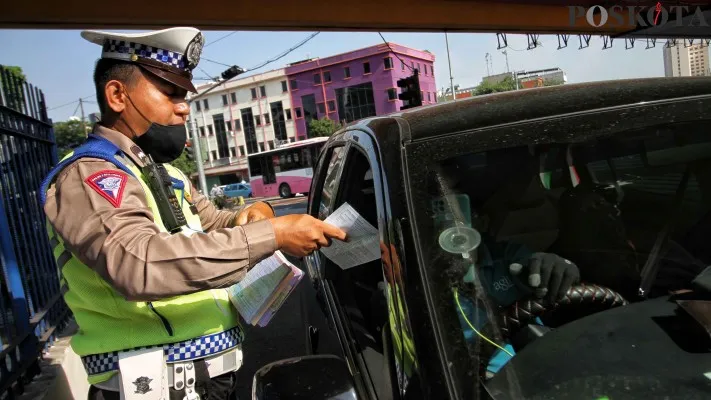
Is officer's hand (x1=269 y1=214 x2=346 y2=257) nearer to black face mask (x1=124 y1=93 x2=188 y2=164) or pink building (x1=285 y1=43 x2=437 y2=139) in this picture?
black face mask (x1=124 y1=93 x2=188 y2=164)

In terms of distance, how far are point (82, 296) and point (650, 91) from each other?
1.75 metres

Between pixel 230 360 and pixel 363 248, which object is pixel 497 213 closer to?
pixel 363 248

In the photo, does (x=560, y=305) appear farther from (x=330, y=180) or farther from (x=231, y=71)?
(x=231, y=71)

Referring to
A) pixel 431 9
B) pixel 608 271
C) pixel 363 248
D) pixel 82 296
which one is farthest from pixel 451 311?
pixel 431 9

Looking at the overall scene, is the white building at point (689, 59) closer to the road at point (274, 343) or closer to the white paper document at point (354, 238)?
the road at point (274, 343)

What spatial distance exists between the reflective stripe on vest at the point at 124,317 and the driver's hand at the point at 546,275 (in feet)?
3.06

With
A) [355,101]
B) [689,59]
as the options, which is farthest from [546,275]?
[355,101]

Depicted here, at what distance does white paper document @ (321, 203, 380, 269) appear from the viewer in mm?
1325

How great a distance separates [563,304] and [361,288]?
728mm

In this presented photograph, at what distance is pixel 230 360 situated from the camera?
1.68 m

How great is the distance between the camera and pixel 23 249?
11.0ft

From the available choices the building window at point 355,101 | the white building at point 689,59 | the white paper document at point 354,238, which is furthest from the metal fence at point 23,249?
the building window at point 355,101

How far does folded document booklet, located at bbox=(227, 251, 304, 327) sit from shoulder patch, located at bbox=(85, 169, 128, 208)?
406 mm

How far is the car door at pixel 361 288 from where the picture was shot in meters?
1.41
